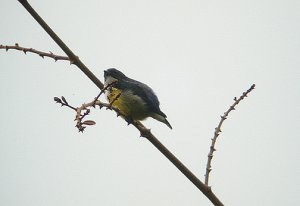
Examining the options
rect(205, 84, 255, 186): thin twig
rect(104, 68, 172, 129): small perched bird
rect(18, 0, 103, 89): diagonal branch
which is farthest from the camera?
rect(104, 68, 172, 129): small perched bird

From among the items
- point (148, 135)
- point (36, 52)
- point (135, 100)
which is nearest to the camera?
point (36, 52)

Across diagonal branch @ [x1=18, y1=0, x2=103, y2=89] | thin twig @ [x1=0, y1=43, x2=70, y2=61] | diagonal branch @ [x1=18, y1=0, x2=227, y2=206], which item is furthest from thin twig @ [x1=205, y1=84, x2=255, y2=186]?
thin twig @ [x1=0, y1=43, x2=70, y2=61]

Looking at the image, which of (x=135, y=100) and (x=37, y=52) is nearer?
(x=37, y=52)

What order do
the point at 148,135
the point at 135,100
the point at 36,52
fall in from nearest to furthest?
the point at 36,52, the point at 148,135, the point at 135,100

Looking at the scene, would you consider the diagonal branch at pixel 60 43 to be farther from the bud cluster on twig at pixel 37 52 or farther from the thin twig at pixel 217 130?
the thin twig at pixel 217 130

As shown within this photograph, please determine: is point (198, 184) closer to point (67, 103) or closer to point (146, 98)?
point (67, 103)

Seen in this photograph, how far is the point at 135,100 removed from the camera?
5.39 metres

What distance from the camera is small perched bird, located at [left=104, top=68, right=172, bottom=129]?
17.4ft

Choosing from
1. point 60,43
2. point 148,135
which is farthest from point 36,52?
point 148,135

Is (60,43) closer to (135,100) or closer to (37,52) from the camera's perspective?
(37,52)

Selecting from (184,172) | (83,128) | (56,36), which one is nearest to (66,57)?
(56,36)

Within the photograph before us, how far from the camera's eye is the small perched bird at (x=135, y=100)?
17.4ft

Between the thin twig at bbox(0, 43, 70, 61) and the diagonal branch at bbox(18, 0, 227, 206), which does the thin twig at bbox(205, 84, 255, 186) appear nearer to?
the diagonal branch at bbox(18, 0, 227, 206)

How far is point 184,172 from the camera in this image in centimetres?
263
